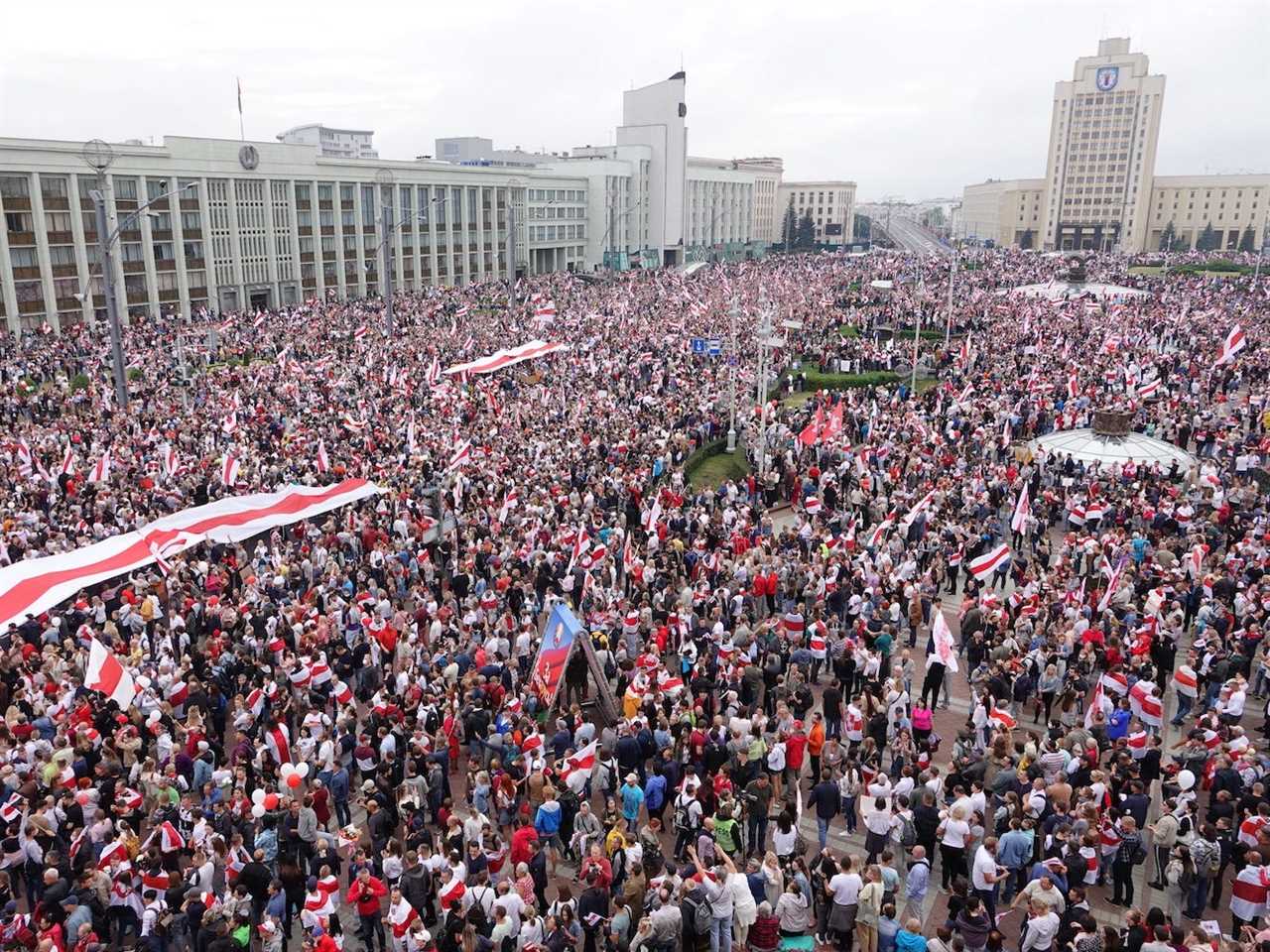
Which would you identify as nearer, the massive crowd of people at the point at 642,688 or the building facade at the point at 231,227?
the massive crowd of people at the point at 642,688

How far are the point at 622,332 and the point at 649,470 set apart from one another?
20.3 m

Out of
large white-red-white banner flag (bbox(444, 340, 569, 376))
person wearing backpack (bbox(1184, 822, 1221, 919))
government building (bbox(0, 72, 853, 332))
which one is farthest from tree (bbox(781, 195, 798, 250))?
person wearing backpack (bbox(1184, 822, 1221, 919))

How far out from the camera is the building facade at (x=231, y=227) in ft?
167

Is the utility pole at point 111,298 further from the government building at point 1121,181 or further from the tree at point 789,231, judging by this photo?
the government building at point 1121,181

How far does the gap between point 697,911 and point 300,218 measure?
6609 centimetres

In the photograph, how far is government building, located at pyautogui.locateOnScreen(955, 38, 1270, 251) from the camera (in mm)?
145625

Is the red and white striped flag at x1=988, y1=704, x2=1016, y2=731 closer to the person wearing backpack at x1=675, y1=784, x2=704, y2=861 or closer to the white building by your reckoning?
the person wearing backpack at x1=675, y1=784, x2=704, y2=861

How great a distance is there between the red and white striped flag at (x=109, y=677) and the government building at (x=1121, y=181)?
524 ft

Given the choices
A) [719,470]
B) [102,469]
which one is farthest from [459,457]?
[719,470]

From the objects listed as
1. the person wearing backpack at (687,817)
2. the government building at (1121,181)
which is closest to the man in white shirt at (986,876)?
the person wearing backpack at (687,817)

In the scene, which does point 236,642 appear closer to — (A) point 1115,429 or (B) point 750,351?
(A) point 1115,429

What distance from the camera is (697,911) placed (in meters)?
9.07

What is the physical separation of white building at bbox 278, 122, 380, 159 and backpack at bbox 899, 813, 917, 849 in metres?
120

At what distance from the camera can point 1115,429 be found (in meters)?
25.8
